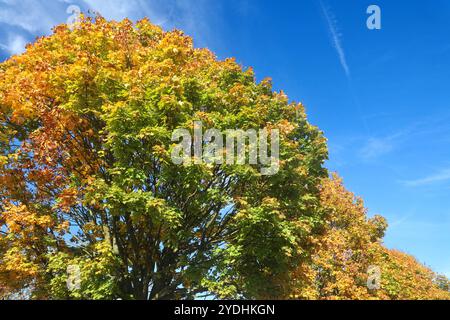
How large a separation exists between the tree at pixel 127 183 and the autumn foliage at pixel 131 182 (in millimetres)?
61

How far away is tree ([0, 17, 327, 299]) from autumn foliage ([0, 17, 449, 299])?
0.20 feet

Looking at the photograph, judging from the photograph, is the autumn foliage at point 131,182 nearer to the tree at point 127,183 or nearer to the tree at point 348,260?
the tree at point 127,183

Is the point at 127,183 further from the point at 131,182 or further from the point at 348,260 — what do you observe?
the point at 348,260

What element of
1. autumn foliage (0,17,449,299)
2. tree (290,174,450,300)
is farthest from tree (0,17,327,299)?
tree (290,174,450,300)

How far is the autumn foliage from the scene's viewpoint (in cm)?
1416

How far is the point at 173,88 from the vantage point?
48.0 ft

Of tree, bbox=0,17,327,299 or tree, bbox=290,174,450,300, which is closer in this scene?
tree, bbox=0,17,327,299

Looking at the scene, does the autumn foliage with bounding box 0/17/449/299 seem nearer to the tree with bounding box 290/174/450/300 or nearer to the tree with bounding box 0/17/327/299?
the tree with bounding box 0/17/327/299

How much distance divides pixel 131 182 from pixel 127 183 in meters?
0.29

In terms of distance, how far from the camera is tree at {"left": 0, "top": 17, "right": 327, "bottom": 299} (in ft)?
46.4

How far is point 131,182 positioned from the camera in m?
13.8
